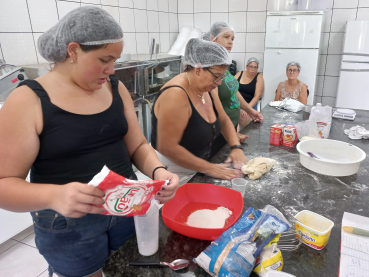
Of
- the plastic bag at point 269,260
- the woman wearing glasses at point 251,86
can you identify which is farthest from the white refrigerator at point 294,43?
the plastic bag at point 269,260

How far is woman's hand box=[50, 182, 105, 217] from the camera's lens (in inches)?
25.8

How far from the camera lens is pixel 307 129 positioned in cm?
176

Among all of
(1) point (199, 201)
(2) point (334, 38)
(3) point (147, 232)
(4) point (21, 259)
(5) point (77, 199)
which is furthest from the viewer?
(2) point (334, 38)

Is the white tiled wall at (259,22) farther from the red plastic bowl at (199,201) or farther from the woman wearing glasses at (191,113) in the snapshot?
the red plastic bowl at (199,201)

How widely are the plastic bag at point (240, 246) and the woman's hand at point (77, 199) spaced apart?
1.08ft

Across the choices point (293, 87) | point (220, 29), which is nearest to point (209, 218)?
point (220, 29)

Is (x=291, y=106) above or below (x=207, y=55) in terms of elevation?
below

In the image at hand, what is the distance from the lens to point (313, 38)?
3.44 m

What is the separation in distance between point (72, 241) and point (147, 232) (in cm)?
31

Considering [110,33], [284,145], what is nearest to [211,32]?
[284,145]

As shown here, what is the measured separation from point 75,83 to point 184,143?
0.76 m

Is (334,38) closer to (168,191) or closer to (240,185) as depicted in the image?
(240,185)

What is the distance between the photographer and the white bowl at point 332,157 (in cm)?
126

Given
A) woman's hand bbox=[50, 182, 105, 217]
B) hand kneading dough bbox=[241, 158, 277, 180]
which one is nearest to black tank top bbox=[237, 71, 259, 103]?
hand kneading dough bbox=[241, 158, 277, 180]
